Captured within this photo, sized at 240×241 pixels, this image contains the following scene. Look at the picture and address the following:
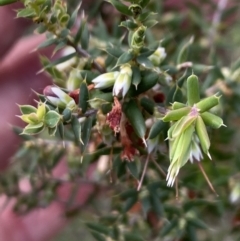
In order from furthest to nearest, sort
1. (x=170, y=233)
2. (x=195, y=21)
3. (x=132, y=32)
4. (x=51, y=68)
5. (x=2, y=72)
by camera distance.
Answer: (x=2, y=72) → (x=195, y=21) → (x=170, y=233) → (x=51, y=68) → (x=132, y=32)

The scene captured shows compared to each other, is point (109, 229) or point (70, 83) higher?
point (70, 83)

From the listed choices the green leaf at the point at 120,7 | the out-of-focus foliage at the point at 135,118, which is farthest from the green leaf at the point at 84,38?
the green leaf at the point at 120,7

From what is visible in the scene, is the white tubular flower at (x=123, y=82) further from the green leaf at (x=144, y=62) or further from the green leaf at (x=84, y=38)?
the green leaf at (x=84, y=38)

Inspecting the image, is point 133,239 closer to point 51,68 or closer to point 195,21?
point 51,68

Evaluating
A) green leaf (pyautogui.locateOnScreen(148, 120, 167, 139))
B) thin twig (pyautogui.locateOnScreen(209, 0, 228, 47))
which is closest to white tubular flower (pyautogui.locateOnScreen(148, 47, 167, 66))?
green leaf (pyautogui.locateOnScreen(148, 120, 167, 139))

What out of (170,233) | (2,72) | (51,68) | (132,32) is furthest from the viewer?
(2,72)

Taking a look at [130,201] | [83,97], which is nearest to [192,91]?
[83,97]

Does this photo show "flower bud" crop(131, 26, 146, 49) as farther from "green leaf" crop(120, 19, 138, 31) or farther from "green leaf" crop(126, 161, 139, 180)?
"green leaf" crop(126, 161, 139, 180)

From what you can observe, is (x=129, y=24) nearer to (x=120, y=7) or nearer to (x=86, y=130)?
(x=120, y=7)

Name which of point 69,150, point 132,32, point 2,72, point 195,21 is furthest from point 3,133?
point 132,32
